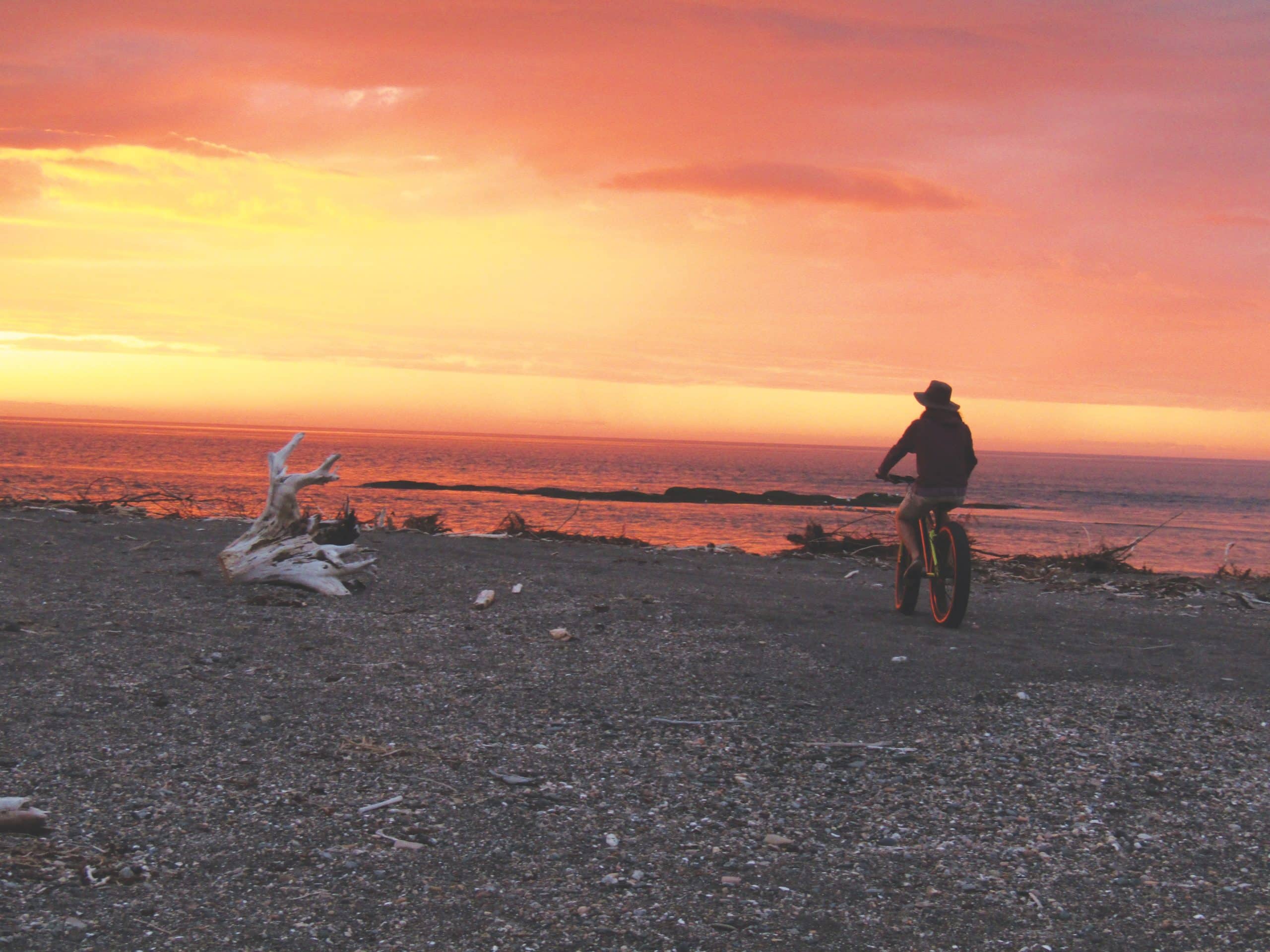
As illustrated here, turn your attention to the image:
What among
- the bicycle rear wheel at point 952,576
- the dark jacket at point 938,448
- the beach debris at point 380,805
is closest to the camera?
the beach debris at point 380,805

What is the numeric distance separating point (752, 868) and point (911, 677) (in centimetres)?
385

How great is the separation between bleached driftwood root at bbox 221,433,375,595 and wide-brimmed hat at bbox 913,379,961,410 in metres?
6.33

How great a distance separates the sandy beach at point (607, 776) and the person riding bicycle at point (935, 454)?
4.20 feet

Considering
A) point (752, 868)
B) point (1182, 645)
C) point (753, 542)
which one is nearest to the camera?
point (752, 868)

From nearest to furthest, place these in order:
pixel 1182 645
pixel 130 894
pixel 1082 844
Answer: pixel 130 894
pixel 1082 844
pixel 1182 645

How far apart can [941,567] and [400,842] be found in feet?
23.2

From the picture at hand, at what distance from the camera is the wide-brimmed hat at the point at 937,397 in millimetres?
10047

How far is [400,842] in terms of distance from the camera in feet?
14.2

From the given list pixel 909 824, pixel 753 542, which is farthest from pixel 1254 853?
pixel 753 542

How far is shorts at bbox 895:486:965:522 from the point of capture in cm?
1000

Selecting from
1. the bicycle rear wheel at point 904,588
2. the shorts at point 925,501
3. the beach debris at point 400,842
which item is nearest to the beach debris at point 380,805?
the beach debris at point 400,842

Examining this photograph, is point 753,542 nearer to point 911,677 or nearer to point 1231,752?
point 911,677

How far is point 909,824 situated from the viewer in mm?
4762

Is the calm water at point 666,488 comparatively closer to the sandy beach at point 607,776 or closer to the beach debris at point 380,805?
the sandy beach at point 607,776
